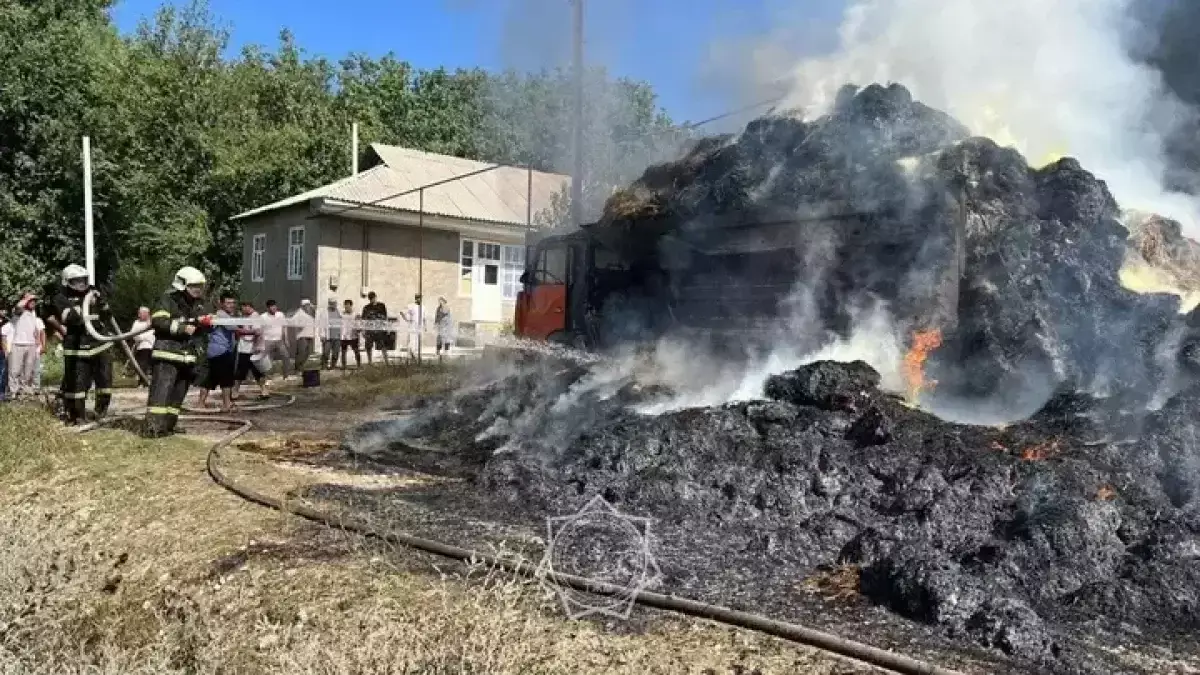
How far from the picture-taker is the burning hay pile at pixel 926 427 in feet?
18.4

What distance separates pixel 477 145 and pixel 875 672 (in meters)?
31.3

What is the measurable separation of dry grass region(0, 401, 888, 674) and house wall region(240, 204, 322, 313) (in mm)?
16849

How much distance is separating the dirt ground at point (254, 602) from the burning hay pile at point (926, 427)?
1089 mm

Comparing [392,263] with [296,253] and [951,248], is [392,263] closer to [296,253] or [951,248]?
[296,253]

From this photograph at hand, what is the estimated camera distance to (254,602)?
208 inches

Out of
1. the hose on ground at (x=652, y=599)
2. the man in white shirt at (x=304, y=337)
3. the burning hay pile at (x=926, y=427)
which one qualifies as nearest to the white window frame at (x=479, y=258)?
the man in white shirt at (x=304, y=337)

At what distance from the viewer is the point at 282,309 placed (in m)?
25.3

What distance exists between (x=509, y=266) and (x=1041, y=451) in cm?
2042

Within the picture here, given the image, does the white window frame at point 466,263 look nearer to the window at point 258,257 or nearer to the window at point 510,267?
the window at point 510,267

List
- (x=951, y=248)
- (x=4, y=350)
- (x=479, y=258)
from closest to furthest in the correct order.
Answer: (x=951, y=248)
(x=4, y=350)
(x=479, y=258)

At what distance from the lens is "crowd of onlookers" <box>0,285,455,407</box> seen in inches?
514

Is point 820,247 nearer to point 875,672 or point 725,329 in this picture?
point 725,329

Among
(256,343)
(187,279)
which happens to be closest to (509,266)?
(256,343)

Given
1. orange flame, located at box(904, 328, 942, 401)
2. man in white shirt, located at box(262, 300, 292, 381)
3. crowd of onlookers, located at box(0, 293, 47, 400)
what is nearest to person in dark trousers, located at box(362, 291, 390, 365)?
man in white shirt, located at box(262, 300, 292, 381)
